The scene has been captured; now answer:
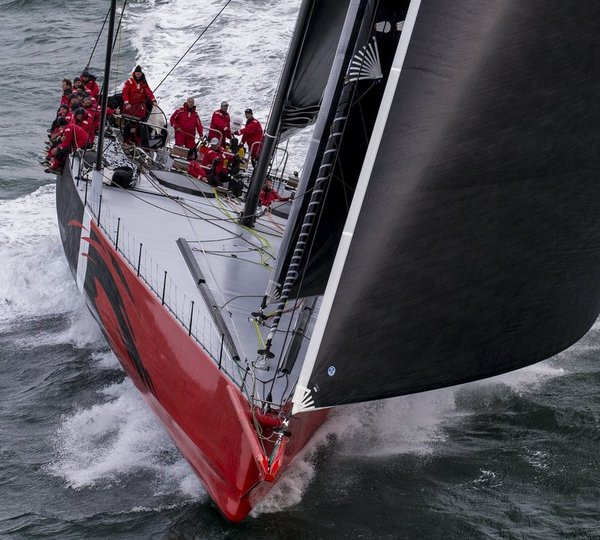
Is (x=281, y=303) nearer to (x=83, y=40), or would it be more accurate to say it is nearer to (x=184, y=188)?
(x=184, y=188)

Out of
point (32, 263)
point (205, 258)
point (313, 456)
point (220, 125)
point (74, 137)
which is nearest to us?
point (313, 456)

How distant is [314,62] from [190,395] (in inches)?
114

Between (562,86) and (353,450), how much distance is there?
12.0 feet

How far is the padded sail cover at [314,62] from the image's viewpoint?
8000mm

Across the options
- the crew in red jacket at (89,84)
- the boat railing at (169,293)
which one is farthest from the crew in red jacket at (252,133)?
the boat railing at (169,293)

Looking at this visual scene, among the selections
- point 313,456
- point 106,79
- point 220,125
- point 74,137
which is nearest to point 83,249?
point 106,79

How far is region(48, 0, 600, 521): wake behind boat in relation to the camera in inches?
198

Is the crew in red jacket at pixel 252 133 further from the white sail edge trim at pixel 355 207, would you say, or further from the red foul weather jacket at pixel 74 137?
the white sail edge trim at pixel 355 207

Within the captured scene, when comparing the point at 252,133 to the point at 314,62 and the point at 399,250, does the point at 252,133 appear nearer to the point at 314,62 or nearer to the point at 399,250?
the point at 314,62

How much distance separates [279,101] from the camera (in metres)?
8.36

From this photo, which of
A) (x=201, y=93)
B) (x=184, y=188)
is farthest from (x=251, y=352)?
(x=201, y=93)

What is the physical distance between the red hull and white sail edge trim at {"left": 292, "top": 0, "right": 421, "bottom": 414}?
0.92 m

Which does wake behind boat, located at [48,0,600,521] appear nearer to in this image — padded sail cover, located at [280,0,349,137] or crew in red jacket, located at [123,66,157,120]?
padded sail cover, located at [280,0,349,137]

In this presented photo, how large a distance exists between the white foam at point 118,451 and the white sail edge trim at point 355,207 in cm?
213
